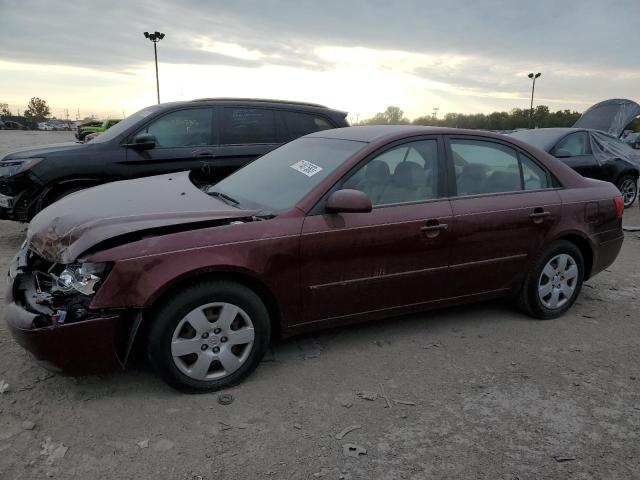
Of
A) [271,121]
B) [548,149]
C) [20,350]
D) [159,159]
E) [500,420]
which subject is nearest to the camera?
[500,420]

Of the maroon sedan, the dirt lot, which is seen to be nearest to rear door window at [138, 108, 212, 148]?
the maroon sedan

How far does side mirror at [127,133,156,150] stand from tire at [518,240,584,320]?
4.30m

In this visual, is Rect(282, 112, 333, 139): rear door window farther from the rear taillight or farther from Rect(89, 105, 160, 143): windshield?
the rear taillight

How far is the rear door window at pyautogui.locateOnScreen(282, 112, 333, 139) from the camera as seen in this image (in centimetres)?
695

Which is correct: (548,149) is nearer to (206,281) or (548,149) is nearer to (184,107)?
(184,107)

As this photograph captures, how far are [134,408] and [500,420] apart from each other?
2.06 m

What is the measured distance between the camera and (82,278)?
2891 mm

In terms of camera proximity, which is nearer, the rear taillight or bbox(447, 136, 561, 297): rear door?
bbox(447, 136, 561, 297): rear door

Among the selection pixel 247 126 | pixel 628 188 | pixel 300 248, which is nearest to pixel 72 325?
pixel 300 248

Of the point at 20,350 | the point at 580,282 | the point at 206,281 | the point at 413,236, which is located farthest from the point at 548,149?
the point at 20,350

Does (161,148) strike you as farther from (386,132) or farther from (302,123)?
(386,132)

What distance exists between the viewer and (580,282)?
15.1 feet

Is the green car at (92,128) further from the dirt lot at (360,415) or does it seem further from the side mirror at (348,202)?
the side mirror at (348,202)

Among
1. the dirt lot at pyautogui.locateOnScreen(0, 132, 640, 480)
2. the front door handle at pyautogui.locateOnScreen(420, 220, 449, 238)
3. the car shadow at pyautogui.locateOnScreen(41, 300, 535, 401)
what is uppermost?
the front door handle at pyautogui.locateOnScreen(420, 220, 449, 238)
